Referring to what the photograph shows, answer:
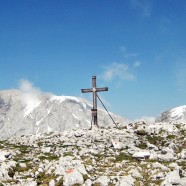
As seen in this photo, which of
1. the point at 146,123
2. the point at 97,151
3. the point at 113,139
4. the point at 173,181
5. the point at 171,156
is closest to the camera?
the point at 173,181

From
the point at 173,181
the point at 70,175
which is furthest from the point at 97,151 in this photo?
the point at 173,181

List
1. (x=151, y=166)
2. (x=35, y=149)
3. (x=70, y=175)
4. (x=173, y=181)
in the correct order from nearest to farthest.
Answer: (x=173, y=181)
(x=70, y=175)
(x=151, y=166)
(x=35, y=149)

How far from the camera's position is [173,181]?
31.2m

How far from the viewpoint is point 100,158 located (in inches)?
1775

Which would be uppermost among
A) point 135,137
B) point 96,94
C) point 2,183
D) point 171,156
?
point 96,94

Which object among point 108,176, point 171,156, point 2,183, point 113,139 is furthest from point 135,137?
point 2,183

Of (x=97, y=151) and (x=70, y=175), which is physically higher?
(x=97, y=151)

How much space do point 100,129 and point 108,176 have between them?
30.8 meters

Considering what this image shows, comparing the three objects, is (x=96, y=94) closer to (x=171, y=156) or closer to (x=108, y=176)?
(x=171, y=156)

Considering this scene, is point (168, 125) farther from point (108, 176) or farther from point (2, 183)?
point (2, 183)

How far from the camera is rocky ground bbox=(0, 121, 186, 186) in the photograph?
33.9 meters

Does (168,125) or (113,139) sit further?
(168,125)

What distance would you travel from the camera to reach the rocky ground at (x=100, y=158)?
111 feet

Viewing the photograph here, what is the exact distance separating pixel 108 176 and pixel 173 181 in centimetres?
652
